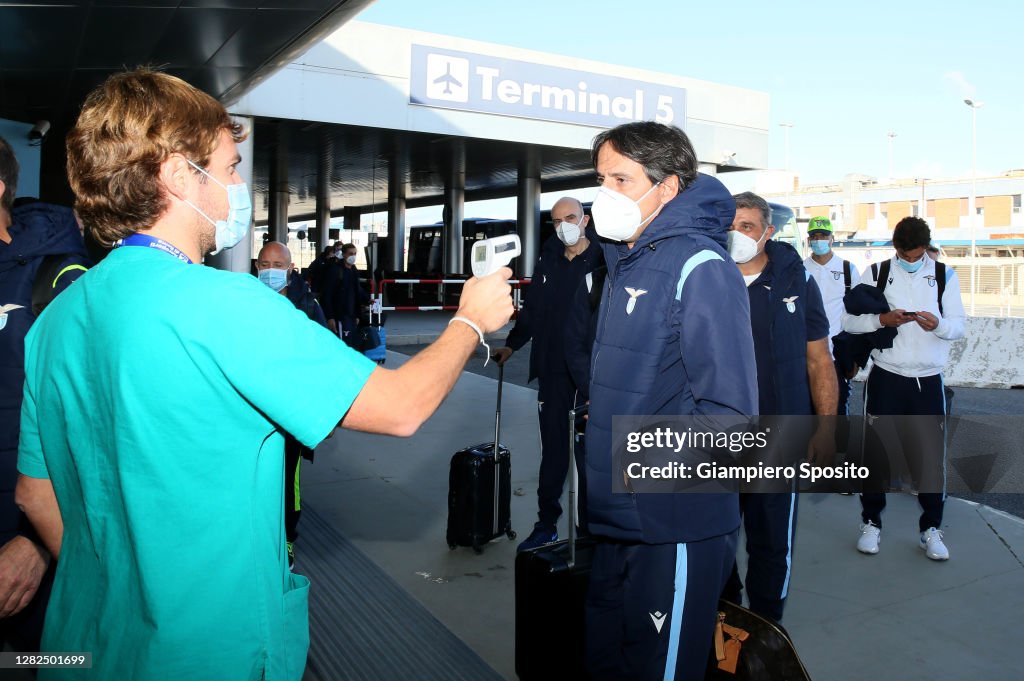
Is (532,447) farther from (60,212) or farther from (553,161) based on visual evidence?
(553,161)

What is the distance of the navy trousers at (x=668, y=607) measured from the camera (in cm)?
216

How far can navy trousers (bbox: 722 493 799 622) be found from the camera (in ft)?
11.5

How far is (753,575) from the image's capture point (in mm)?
3604

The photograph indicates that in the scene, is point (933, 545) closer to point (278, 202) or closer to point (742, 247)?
point (742, 247)

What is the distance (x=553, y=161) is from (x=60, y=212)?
23.1 meters

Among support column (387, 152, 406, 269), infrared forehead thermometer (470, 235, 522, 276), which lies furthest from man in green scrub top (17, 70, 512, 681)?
support column (387, 152, 406, 269)

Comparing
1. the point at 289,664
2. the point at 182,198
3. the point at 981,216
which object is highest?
the point at 981,216

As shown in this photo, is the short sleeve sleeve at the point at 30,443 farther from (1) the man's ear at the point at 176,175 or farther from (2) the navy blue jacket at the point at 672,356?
(2) the navy blue jacket at the point at 672,356

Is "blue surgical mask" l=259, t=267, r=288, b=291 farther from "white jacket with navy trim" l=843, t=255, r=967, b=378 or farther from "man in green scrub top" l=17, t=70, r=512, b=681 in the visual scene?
"man in green scrub top" l=17, t=70, r=512, b=681

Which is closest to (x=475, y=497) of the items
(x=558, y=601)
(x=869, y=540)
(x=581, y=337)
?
(x=581, y=337)

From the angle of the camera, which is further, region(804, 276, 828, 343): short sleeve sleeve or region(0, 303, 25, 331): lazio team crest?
region(804, 276, 828, 343): short sleeve sleeve

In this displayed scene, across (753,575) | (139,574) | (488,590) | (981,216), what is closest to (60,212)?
(139,574)

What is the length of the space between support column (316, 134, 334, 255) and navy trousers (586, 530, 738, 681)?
1958 centimetres

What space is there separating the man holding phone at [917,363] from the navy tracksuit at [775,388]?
66.9 inches
